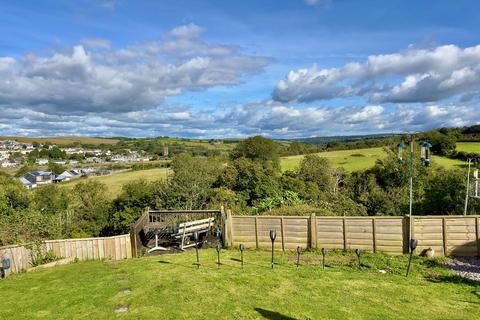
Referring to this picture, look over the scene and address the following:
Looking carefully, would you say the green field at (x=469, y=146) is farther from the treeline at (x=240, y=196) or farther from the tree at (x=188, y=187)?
the tree at (x=188, y=187)

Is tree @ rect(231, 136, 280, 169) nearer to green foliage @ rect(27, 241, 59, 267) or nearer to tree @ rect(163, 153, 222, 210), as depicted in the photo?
tree @ rect(163, 153, 222, 210)

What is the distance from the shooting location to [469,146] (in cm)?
4953

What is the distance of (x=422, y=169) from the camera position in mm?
34125

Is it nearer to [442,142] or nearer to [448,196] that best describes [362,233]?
[448,196]

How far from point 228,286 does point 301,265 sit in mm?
3034

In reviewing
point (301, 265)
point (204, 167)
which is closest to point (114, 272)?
point (301, 265)

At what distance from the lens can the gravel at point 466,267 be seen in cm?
981

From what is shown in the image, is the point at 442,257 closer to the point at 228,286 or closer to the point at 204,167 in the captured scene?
the point at 228,286

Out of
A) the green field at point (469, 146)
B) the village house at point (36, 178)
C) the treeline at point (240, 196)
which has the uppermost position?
the green field at point (469, 146)

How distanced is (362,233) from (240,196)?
19.6 m

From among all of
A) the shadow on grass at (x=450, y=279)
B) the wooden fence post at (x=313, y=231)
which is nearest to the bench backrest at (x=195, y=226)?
the wooden fence post at (x=313, y=231)

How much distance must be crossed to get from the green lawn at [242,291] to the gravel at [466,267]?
0.46 m

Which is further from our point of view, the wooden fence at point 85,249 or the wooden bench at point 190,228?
the wooden bench at point 190,228

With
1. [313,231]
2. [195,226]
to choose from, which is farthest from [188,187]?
[313,231]
